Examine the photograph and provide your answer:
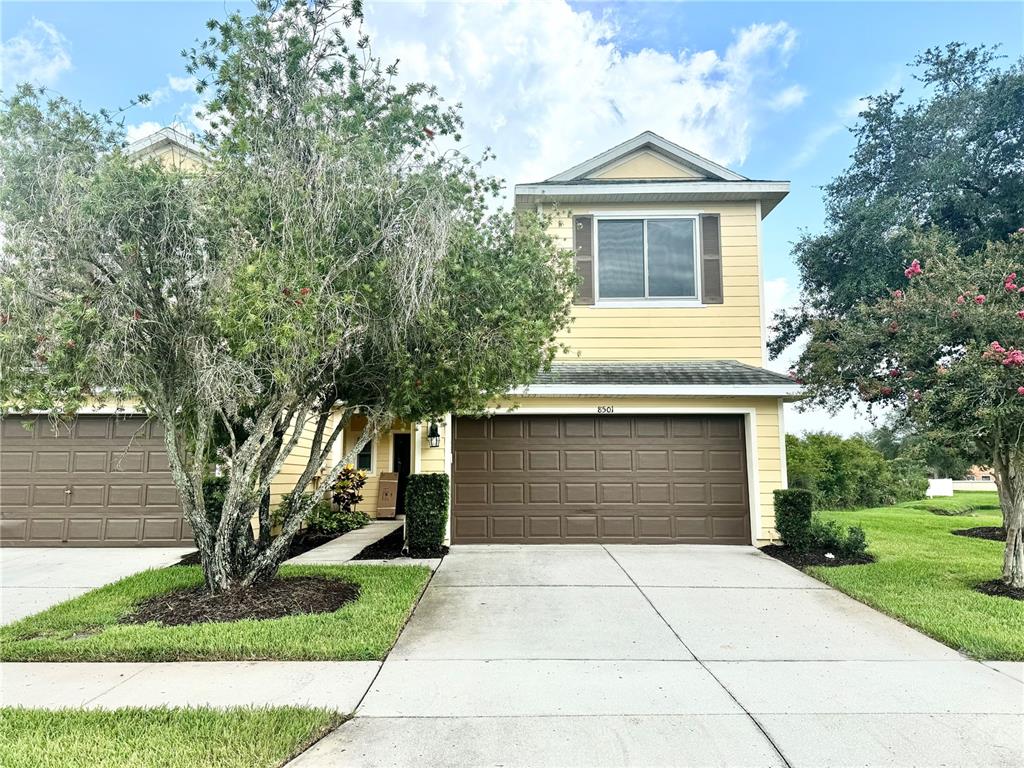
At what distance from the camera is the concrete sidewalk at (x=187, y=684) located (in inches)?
145

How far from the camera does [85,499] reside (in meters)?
9.38

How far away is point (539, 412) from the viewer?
9508 millimetres

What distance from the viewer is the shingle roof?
30.2 feet

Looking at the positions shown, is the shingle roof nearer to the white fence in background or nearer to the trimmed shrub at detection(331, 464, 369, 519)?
the trimmed shrub at detection(331, 464, 369, 519)

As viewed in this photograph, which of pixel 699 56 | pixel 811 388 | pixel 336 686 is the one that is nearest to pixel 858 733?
pixel 336 686

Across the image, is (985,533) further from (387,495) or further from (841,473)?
(387,495)

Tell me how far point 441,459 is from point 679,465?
382 centimetres

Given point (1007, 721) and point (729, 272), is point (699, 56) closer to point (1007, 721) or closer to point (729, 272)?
point (729, 272)

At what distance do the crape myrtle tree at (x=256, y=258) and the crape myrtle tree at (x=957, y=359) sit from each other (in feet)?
13.2

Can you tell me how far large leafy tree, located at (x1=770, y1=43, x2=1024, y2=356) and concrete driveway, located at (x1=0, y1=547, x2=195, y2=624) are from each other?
36.9 ft

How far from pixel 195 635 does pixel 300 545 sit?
5.16 meters

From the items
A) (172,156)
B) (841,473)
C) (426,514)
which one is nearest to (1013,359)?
(426,514)

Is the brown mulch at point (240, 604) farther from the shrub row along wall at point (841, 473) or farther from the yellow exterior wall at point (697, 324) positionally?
the shrub row along wall at point (841, 473)

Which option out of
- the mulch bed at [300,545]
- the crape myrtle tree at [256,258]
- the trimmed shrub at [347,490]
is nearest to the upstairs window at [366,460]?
the trimmed shrub at [347,490]
